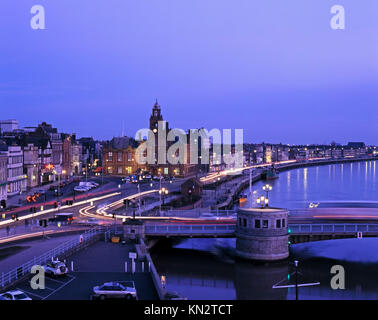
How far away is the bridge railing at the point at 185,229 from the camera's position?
41.4 metres

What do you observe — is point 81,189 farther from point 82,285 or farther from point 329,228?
point 82,285

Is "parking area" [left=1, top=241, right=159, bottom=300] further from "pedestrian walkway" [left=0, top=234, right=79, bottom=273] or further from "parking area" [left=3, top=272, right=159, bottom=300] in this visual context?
"pedestrian walkway" [left=0, top=234, right=79, bottom=273]

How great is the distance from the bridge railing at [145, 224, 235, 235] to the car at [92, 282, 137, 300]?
58.8ft

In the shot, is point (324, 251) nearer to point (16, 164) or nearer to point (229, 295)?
point (229, 295)

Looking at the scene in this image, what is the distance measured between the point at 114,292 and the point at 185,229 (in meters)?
20.5

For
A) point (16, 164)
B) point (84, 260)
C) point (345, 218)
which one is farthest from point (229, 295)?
point (16, 164)

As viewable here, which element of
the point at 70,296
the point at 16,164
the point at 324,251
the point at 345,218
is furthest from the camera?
the point at 16,164

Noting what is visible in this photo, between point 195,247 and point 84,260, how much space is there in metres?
18.2

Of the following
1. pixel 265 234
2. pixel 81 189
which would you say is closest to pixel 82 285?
pixel 265 234

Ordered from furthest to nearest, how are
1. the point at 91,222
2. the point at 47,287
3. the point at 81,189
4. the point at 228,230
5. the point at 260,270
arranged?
the point at 81,189 < the point at 91,222 < the point at 228,230 < the point at 260,270 < the point at 47,287

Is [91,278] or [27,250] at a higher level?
[27,250]

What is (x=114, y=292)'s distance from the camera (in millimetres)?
22531
